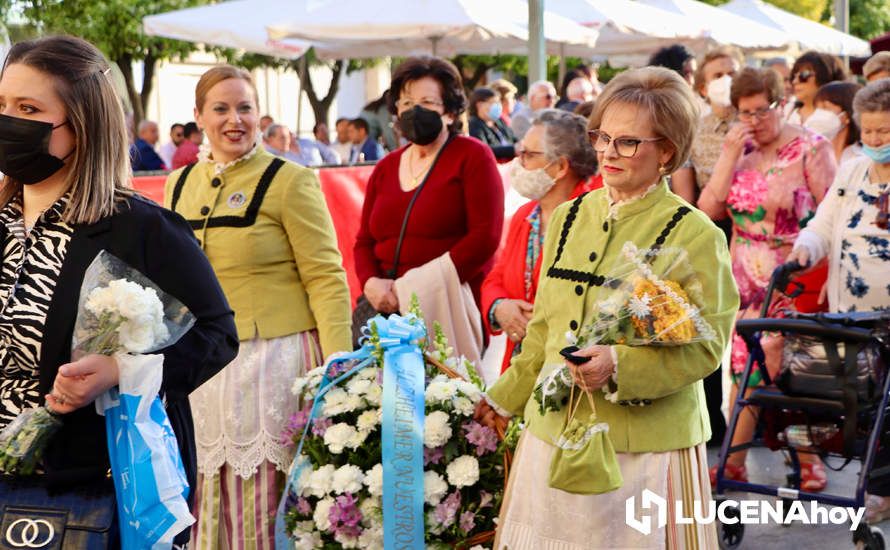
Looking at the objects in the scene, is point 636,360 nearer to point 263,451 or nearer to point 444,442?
point 444,442

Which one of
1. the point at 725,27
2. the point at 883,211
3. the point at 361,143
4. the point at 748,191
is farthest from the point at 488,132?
the point at 883,211

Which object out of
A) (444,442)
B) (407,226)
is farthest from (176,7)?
(444,442)

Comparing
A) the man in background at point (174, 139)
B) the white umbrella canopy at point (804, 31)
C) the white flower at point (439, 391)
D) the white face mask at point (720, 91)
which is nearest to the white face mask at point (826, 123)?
the white face mask at point (720, 91)

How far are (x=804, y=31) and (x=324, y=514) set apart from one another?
18.9 m

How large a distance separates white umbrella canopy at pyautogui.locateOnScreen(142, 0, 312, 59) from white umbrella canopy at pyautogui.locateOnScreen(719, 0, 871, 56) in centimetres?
858

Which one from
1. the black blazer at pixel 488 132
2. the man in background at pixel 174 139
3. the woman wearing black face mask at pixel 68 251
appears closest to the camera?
the woman wearing black face mask at pixel 68 251

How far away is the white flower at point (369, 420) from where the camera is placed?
4551 mm

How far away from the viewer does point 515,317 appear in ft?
16.2

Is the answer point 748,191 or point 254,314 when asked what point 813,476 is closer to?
point 748,191

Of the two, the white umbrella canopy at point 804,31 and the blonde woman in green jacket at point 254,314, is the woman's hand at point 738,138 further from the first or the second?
the white umbrella canopy at point 804,31

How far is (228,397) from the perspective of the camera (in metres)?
4.88

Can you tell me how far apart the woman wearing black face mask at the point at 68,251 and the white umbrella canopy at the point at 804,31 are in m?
17.7

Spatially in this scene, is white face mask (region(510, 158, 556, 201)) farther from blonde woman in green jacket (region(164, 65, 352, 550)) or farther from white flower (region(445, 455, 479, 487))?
white flower (region(445, 455, 479, 487))

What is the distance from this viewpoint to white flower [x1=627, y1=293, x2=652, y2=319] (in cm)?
349
